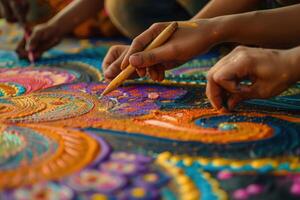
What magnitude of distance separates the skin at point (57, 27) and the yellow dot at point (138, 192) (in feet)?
3.20

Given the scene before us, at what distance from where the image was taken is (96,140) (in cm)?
70

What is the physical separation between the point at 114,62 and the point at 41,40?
1.89 feet

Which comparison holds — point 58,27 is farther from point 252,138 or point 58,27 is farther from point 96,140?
point 252,138

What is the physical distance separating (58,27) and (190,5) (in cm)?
44

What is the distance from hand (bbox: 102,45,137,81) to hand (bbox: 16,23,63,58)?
0.49 m

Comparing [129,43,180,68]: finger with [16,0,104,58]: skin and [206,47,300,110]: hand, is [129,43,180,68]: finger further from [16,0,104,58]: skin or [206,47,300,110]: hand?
[16,0,104,58]: skin

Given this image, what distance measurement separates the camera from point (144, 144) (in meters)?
0.68

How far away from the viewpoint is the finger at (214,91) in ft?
2.38

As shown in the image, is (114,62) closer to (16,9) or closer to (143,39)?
(143,39)

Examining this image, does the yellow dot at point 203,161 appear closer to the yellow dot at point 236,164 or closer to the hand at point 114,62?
the yellow dot at point 236,164

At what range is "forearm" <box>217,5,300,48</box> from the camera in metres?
0.88

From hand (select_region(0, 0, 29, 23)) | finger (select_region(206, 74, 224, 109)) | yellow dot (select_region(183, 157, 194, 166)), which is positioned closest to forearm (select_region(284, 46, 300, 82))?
finger (select_region(206, 74, 224, 109))

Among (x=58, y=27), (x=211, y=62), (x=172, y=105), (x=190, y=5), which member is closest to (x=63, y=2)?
(x=58, y=27)

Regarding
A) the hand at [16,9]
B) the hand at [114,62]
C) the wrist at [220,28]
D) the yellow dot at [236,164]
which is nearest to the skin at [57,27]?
the hand at [16,9]
